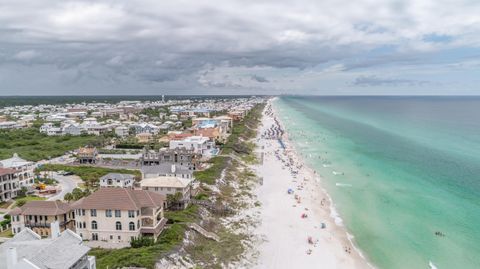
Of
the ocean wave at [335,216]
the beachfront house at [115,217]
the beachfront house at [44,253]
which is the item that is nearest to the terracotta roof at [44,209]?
the beachfront house at [115,217]

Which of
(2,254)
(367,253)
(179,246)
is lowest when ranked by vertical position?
(367,253)

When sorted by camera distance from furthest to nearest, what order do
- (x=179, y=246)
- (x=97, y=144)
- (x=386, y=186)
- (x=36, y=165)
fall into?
(x=97, y=144)
(x=36, y=165)
(x=386, y=186)
(x=179, y=246)

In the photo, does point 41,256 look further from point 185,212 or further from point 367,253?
point 367,253

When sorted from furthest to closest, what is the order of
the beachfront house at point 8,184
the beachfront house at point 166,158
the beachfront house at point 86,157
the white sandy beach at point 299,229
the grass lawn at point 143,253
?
the beachfront house at point 86,157 → the beachfront house at point 166,158 → the beachfront house at point 8,184 → the white sandy beach at point 299,229 → the grass lawn at point 143,253

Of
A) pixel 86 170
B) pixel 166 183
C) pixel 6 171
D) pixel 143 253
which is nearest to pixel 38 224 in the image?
pixel 143 253

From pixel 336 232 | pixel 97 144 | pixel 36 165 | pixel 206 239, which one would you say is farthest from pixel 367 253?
pixel 97 144

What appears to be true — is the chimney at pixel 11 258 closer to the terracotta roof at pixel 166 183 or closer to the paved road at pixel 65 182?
the terracotta roof at pixel 166 183
